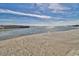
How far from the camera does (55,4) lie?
1.53m

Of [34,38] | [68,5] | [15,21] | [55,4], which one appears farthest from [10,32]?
[68,5]

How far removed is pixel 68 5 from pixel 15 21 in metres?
0.53

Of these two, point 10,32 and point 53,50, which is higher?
point 10,32

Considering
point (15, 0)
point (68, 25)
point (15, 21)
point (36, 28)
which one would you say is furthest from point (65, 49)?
point (15, 0)

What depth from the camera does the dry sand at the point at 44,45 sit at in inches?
59.3

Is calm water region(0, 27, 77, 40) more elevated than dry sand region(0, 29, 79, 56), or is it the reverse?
calm water region(0, 27, 77, 40)

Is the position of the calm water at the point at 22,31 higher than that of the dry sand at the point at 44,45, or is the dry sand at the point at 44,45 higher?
the calm water at the point at 22,31

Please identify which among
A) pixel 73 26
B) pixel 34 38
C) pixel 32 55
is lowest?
pixel 32 55

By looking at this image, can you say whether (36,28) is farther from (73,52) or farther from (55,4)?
(73,52)

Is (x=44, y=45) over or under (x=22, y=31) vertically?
under

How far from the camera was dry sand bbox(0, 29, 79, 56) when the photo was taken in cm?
151

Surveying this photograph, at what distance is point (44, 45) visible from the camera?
152 centimetres

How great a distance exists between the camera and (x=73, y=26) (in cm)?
151

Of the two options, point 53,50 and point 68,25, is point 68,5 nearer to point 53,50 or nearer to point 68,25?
point 68,25
